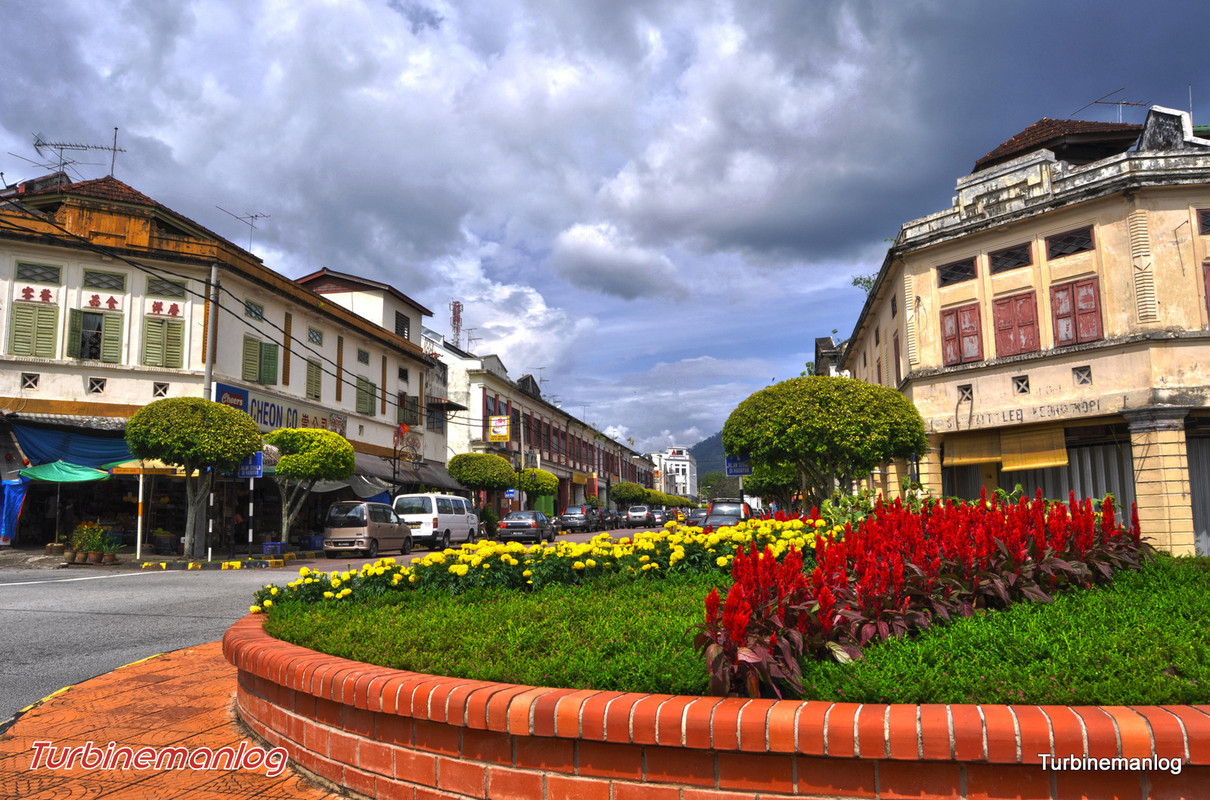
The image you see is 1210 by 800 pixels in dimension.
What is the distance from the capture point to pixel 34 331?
74.1ft

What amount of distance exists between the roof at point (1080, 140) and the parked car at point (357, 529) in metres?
21.4

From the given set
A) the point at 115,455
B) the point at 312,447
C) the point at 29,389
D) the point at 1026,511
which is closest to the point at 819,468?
the point at 312,447

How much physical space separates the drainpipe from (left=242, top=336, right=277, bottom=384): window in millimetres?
1551

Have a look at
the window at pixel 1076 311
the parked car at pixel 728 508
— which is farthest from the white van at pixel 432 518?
the window at pixel 1076 311

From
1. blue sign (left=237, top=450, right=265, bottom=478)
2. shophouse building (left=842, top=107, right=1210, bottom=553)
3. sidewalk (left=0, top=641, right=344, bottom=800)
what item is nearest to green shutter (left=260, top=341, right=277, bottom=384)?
blue sign (left=237, top=450, right=265, bottom=478)

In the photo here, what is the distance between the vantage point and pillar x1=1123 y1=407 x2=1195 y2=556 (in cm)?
1798

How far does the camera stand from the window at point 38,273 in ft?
74.8

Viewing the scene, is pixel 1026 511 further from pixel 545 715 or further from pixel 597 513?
pixel 597 513

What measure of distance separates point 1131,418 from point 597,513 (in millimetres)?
33646

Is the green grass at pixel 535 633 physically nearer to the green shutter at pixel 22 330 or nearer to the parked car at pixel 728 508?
the parked car at pixel 728 508

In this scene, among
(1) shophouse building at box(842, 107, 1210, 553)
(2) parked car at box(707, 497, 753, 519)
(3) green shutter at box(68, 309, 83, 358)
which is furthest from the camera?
(2) parked car at box(707, 497, 753, 519)

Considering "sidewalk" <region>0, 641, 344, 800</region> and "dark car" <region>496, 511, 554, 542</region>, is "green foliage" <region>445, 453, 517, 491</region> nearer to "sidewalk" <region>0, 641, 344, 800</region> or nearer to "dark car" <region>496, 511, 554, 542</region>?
"dark car" <region>496, 511, 554, 542</region>

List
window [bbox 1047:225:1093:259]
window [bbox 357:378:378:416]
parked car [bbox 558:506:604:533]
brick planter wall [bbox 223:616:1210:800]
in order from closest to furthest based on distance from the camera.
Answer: brick planter wall [bbox 223:616:1210:800]
window [bbox 1047:225:1093:259]
window [bbox 357:378:378:416]
parked car [bbox 558:506:604:533]

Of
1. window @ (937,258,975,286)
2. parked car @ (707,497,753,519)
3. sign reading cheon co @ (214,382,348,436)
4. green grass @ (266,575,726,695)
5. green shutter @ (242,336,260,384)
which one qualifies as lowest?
green grass @ (266,575,726,695)
